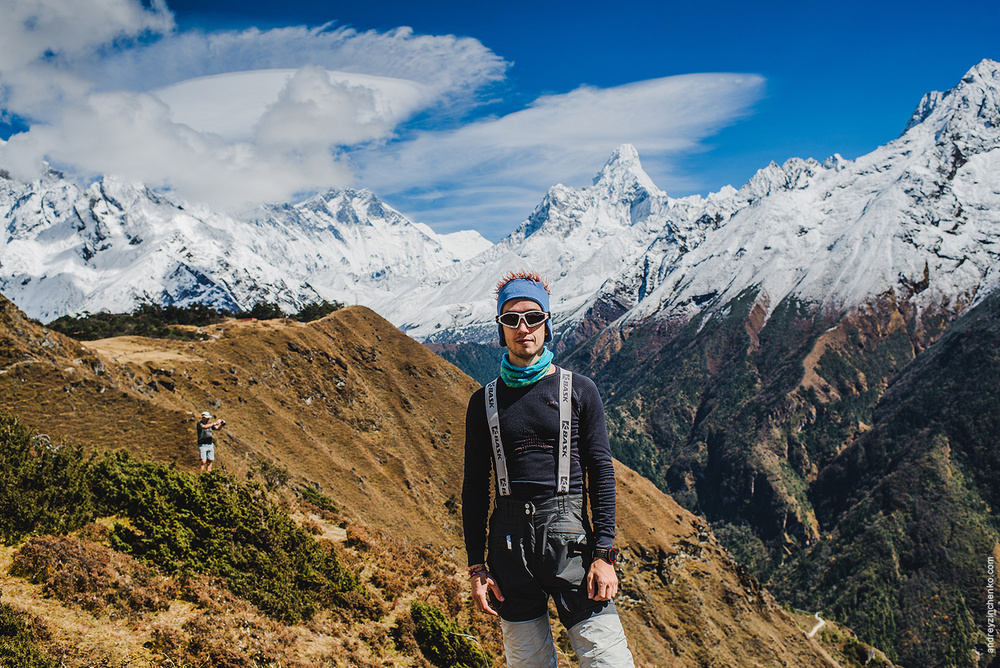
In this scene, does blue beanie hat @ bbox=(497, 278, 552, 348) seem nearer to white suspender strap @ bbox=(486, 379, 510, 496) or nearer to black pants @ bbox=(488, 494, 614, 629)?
white suspender strap @ bbox=(486, 379, 510, 496)

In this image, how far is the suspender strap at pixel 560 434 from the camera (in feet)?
19.5

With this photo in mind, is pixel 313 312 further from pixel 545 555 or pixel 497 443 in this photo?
pixel 545 555

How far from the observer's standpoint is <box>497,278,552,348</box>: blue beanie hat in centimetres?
628

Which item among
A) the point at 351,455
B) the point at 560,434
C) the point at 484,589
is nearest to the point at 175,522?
the point at 484,589

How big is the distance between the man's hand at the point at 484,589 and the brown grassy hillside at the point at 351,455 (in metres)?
5.06

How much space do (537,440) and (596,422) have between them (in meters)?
0.61


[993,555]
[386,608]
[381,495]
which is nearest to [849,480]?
[993,555]

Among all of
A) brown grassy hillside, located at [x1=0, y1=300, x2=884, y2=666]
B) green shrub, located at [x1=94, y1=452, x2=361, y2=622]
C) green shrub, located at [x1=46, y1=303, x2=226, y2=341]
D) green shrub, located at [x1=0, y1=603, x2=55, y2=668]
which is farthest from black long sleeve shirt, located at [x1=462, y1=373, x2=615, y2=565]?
green shrub, located at [x1=46, y1=303, x2=226, y2=341]

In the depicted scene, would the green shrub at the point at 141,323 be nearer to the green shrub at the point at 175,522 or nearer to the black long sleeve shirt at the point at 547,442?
the green shrub at the point at 175,522

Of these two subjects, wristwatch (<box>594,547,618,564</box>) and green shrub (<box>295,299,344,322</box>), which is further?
green shrub (<box>295,299,344,322</box>)

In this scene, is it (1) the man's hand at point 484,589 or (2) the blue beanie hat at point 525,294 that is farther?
(2) the blue beanie hat at point 525,294

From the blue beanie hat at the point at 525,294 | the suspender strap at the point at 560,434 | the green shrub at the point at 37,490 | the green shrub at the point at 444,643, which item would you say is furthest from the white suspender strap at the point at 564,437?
the green shrub at the point at 37,490

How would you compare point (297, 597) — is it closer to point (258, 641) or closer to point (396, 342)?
point (258, 641)

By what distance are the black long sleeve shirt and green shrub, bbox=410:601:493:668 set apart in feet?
22.1
